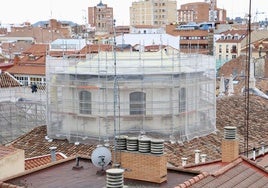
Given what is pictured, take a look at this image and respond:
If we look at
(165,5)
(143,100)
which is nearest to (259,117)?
(143,100)

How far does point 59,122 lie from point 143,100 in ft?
10.00

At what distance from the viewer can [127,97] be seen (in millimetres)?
17234

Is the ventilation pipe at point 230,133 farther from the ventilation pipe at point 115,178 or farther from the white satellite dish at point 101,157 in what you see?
the ventilation pipe at point 115,178

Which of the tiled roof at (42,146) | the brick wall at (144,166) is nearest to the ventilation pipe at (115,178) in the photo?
the brick wall at (144,166)

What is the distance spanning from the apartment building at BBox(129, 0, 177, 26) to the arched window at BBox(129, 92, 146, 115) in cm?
8175

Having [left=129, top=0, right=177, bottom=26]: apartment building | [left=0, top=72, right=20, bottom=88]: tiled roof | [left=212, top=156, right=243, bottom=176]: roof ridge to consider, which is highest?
[left=129, top=0, right=177, bottom=26]: apartment building

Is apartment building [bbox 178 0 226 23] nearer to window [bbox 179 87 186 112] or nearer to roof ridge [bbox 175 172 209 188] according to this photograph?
window [bbox 179 87 186 112]

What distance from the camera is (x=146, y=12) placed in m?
101

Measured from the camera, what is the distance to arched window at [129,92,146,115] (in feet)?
56.5

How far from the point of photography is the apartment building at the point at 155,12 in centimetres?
9938

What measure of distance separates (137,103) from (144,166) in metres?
8.37

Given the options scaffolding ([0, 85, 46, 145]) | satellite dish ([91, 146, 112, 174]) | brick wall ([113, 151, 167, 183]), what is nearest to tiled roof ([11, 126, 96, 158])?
scaffolding ([0, 85, 46, 145])

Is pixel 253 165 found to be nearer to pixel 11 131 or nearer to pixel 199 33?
pixel 11 131

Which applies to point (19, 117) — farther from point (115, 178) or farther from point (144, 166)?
point (115, 178)
